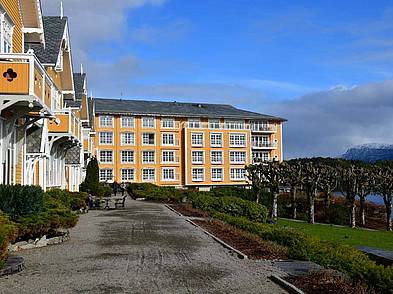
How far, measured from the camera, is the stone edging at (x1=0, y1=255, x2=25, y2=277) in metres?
10.4

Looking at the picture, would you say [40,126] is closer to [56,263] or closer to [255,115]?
[56,263]

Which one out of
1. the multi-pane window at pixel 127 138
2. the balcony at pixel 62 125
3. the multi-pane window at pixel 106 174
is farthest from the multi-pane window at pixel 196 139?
the balcony at pixel 62 125

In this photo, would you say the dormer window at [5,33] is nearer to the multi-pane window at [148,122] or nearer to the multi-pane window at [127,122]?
the multi-pane window at [127,122]

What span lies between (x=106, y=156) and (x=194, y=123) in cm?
1343

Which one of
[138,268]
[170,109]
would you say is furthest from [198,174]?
[138,268]

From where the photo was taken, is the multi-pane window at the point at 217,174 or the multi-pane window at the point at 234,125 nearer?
the multi-pane window at the point at 217,174

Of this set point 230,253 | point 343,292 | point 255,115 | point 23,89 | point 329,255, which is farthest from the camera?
point 255,115

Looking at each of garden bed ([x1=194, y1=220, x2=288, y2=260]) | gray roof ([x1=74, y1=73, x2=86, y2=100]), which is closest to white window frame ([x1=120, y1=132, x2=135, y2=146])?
gray roof ([x1=74, y1=73, x2=86, y2=100])

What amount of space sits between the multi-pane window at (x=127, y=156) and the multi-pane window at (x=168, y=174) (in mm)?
4732

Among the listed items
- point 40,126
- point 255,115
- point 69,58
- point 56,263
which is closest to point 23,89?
point 56,263

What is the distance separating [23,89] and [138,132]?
209ft

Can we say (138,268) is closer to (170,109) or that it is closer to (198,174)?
(198,174)

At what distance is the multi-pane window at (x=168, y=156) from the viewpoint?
79062mm

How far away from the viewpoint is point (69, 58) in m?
30.2
